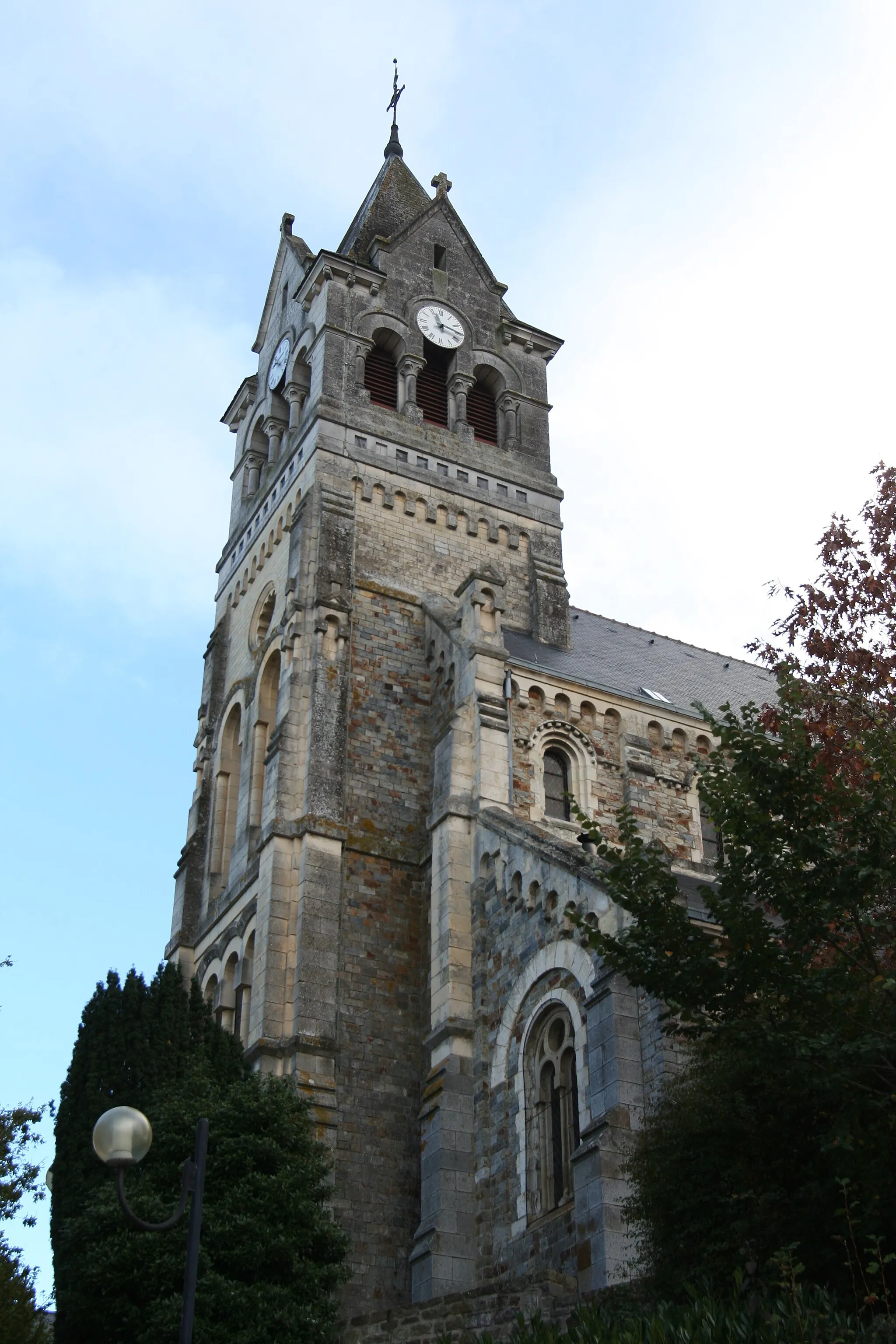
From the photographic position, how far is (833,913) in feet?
49.9

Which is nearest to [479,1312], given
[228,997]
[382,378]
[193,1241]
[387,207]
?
[193,1241]

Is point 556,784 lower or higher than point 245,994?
higher

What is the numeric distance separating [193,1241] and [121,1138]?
101cm

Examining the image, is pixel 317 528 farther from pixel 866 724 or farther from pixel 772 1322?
pixel 772 1322

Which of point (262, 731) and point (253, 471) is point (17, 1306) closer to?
point (262, 731)

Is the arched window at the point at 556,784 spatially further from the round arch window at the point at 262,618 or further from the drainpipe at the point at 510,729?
the round arch window at the point at 262,618

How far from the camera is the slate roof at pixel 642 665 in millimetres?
33188

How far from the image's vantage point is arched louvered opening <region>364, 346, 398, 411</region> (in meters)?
37.6

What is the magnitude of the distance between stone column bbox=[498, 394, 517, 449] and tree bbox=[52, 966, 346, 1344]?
19.6 m

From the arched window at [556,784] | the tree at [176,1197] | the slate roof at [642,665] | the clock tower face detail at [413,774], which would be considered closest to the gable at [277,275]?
the clock tower face detail at [413,774]

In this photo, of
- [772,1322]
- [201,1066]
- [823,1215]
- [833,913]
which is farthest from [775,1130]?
[201,1066]

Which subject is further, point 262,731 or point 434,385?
point 434,385

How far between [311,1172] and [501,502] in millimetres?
19709

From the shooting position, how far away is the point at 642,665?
36.8 meters
